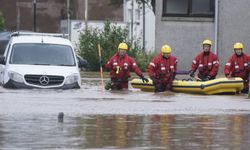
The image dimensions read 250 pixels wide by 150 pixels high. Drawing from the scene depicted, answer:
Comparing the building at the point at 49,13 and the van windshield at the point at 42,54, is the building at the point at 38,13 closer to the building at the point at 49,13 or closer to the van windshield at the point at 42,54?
the building at the point at 49,13

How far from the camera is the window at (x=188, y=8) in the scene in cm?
4038

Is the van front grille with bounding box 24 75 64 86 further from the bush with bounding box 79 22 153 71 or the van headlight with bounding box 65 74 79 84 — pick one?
the bush with bounding box 79 22 153 71

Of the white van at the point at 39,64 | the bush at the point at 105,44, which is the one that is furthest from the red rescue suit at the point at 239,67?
the bush at the point at 105,44

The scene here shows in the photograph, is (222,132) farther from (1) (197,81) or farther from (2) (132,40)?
(2) (132,40)

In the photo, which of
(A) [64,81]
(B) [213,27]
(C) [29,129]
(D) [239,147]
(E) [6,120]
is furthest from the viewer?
(B) [213,27]

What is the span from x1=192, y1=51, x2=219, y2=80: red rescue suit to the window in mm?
13260

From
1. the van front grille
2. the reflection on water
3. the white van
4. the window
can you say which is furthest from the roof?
the window

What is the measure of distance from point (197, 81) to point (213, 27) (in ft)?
47.5

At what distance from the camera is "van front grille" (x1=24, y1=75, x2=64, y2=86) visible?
25062 mm

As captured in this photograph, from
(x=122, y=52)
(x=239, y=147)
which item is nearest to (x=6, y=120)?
(x=239, y=147)

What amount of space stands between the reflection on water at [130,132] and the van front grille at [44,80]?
7912 mm

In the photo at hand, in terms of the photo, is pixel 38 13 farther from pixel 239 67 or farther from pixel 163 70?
pixel 163 70

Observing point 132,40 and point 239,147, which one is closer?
point 239,147

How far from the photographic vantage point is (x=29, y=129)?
14.6 meters
